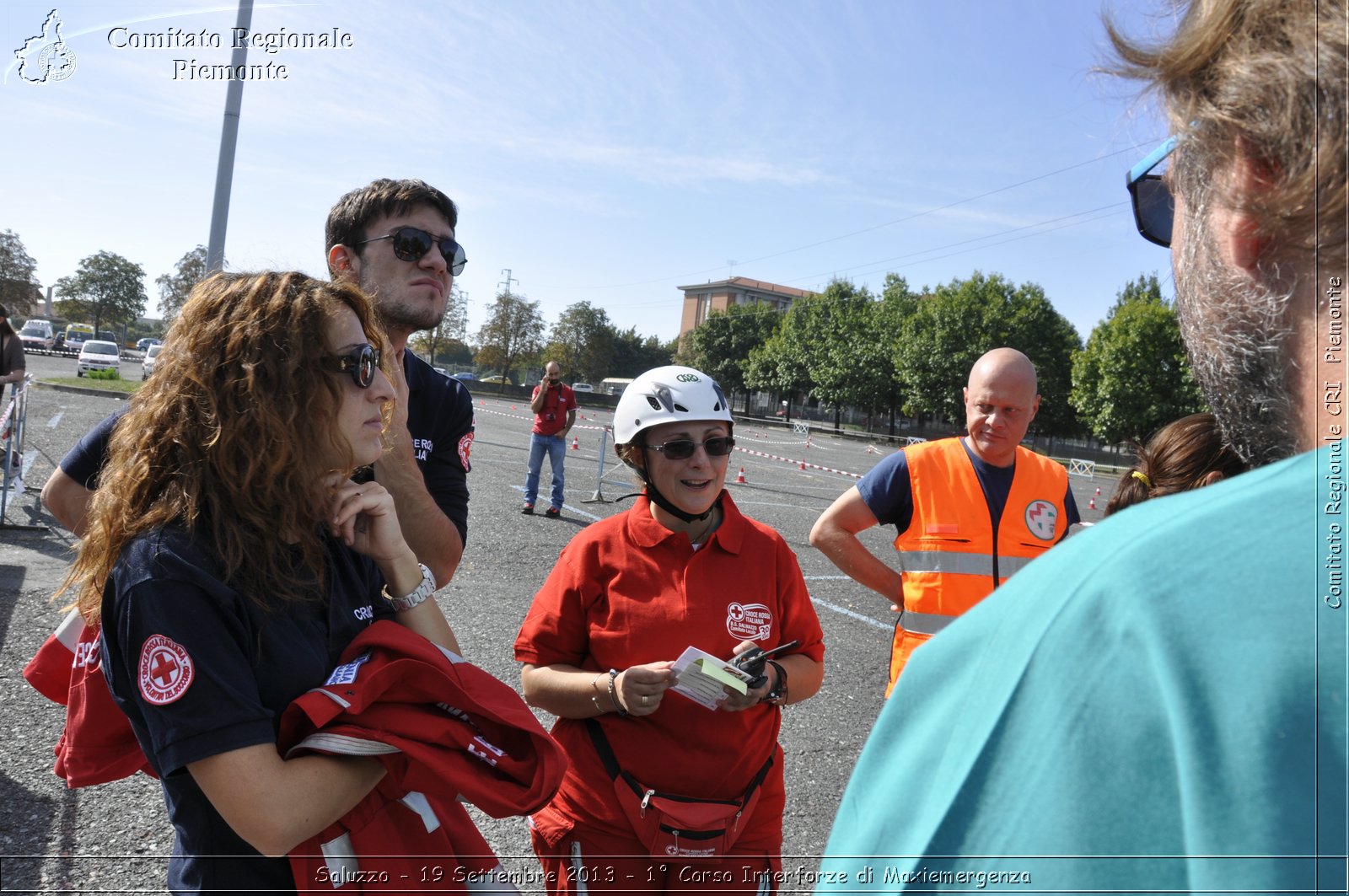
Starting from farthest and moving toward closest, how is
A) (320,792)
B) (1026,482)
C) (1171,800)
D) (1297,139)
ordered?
(1026,482), (320,792), (1297,139), (1171,800)

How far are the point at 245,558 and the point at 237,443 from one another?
0.86 ft

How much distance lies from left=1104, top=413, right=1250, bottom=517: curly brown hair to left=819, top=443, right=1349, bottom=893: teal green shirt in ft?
9.13

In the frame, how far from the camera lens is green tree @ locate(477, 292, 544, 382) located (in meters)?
79.1

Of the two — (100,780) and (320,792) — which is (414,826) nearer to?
(320,792)

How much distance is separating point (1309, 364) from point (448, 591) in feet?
24.1

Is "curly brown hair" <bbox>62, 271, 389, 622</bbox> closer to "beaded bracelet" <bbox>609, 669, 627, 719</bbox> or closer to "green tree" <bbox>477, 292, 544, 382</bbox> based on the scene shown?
"beaded bracelet" <bbox>609, 669, 627, 719</bbox>

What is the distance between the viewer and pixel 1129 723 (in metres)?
0.53

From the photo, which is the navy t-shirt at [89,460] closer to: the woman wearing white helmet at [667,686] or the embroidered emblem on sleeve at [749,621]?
the woman wearing white helmet at [667,686]

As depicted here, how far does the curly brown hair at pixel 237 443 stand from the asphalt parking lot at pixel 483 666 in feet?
7.30

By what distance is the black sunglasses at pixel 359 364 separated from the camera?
1.98 m

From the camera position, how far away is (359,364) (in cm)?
202

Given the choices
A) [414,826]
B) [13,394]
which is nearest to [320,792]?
[414,826]

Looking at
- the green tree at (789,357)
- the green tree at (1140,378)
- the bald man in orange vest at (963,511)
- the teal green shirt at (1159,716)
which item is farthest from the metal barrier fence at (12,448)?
the green tree at (789,357)

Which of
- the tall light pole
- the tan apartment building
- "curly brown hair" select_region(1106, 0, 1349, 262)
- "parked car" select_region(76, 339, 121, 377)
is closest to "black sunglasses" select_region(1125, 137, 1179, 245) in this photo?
"curly brown hair" select_region(1106, 0, 1349, 262)
